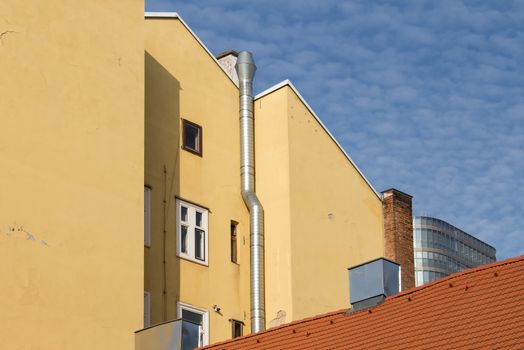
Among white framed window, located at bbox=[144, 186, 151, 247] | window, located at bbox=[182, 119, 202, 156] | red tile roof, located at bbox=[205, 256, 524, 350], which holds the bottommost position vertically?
red tile roof, located at bbox=[205, 256, 524, 350]

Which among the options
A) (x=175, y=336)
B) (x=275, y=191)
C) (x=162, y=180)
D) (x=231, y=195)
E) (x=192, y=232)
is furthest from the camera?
(x=275, y=191)

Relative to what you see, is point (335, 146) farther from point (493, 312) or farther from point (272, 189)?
point (493, 312)

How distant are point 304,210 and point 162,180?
4.88 m

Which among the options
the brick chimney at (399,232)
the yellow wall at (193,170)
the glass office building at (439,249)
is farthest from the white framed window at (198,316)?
the glass office building at (439,249)

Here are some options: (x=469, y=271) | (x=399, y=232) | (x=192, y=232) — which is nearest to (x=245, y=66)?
(x=192, y=232)

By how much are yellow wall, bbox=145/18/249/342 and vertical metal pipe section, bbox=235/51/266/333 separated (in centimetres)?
22

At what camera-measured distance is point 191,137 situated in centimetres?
3416

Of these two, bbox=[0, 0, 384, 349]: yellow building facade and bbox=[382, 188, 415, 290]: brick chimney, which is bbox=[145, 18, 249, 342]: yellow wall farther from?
bbox=[382, 188, 415, 290]: brick chimney

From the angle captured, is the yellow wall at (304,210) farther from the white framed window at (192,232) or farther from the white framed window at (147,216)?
the white framed window at (147,216)

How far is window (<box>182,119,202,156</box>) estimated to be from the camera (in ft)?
111
